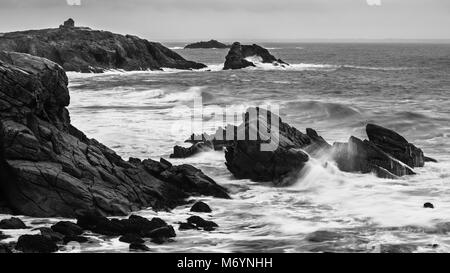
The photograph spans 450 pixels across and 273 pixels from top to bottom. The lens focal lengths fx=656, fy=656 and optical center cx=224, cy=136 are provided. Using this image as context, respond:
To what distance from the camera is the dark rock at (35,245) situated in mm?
14578

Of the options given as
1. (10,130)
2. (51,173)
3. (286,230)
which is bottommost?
(286,230)

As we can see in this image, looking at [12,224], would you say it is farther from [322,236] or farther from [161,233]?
[322,236]

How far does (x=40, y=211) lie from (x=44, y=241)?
3175mm

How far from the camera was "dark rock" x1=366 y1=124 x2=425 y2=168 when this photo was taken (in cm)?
2517

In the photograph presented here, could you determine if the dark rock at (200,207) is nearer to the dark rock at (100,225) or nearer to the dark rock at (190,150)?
the dark rock at (100,225)

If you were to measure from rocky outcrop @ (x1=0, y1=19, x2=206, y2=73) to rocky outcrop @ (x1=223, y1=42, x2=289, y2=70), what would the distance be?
5569mm

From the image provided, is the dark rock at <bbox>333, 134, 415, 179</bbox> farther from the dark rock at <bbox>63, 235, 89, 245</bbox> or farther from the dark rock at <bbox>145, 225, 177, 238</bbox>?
the dark rock at <bbox>63, 235, 89, 245</bbox>

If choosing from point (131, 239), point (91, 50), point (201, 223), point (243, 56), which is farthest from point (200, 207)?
point (243, 56)

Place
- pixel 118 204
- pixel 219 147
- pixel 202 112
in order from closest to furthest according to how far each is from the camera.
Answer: pixel 118 204 → pixel 219 147 → pixel 202 112

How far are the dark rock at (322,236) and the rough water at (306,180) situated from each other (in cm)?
10

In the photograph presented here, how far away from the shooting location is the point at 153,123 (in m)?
37.5
